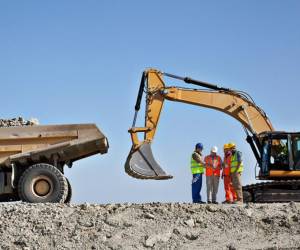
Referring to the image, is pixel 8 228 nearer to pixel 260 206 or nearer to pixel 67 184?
pixel 67 184

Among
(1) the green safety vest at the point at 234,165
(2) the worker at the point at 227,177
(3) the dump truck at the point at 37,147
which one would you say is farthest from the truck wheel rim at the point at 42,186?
(1) the green safety vest at the point at 234,165

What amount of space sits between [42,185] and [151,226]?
13.1 ft

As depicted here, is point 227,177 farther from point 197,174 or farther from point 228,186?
point 197,174

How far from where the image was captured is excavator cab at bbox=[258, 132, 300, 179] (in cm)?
1684

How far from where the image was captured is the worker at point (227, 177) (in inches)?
648

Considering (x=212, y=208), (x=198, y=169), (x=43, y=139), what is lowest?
(x=212, y=208)

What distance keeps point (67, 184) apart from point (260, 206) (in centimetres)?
502

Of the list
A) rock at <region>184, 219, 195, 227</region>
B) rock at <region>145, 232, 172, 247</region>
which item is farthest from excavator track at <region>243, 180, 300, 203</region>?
rock at <region>145, 232, 172, 247</region>

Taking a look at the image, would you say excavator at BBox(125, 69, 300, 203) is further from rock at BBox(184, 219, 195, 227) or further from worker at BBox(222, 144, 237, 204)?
rock at BBox(184, 219, 195, 227)

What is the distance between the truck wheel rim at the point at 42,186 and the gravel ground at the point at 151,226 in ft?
6.28

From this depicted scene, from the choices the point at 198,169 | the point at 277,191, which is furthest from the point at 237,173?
the point at 277,191

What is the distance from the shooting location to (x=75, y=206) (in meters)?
14.2

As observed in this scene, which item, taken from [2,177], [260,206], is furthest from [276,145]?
[2,177]

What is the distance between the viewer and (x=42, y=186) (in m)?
16.2
